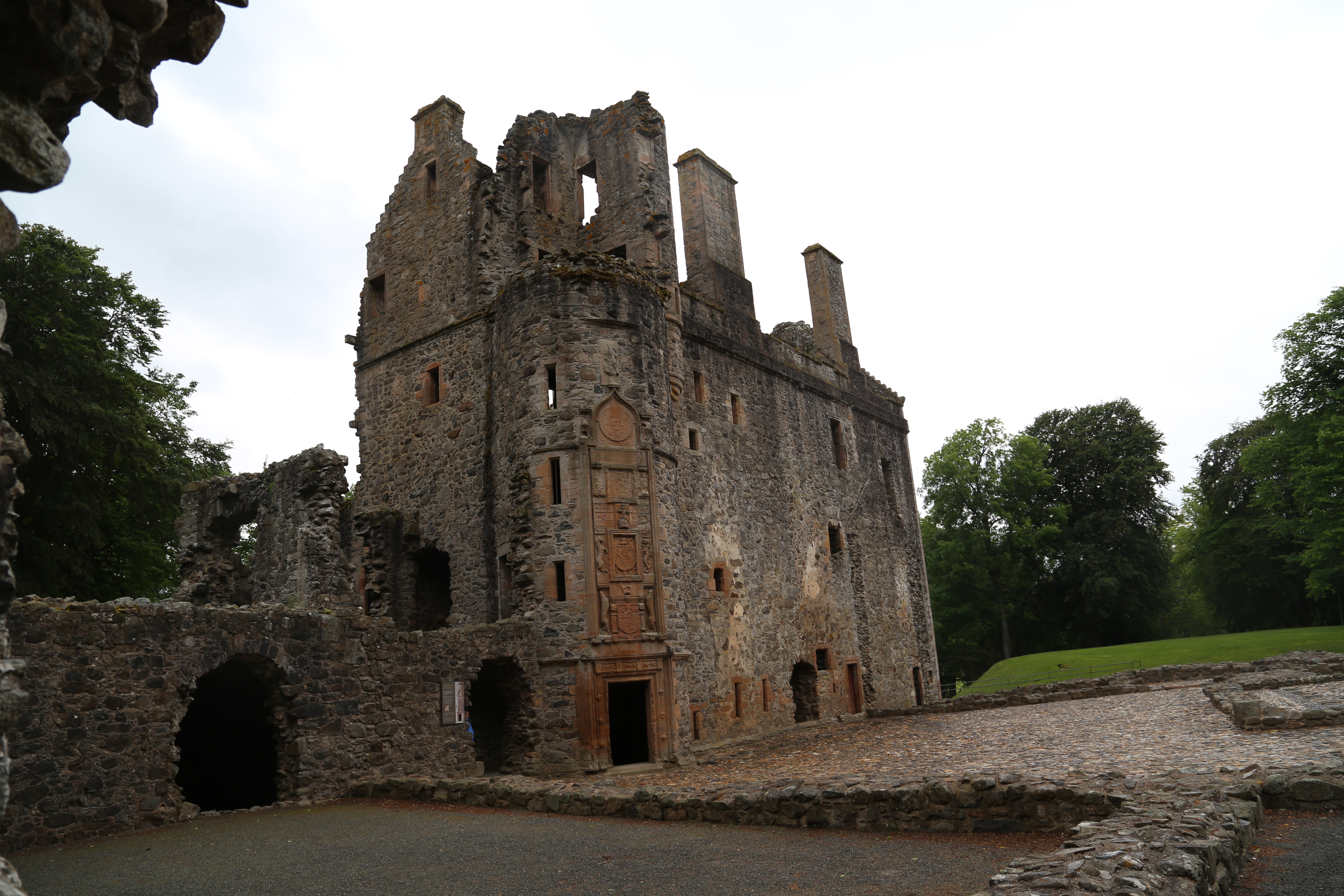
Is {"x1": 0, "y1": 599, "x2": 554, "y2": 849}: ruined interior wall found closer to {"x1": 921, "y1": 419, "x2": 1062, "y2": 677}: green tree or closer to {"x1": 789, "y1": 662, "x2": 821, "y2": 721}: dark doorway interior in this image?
{"x1": 789, "y1": 662, "x2": 821, "y2": 721}: dark doorway interior

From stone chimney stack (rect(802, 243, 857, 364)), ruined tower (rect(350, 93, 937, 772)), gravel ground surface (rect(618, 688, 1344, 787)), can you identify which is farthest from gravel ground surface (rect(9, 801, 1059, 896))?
stone chimney stack (rect(802, 243, 857, 364))

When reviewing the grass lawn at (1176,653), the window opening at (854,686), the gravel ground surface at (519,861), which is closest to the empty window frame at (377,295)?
the gravel ground surface at (519,861)

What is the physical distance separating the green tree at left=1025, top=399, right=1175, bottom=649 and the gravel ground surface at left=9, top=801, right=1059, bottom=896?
37649mm

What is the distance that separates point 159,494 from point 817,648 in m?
18.1

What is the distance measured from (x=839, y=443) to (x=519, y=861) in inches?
822

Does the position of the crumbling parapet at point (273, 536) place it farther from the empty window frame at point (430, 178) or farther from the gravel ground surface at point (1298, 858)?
the gravel ground surface at point (1298, 858)

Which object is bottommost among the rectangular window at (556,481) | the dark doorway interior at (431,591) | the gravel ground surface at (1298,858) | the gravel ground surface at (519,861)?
the gravel ground surface at (1298,858)

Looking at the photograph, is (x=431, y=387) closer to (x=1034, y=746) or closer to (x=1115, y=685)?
(x=1034, y=746)

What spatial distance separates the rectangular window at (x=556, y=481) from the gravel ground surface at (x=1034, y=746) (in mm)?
4973

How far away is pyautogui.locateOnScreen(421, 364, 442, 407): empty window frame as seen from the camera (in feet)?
66.0

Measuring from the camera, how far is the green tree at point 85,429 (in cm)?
2022

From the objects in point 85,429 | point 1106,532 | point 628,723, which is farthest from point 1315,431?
point 85,429

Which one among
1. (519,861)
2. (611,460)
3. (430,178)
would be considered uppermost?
(430,178)

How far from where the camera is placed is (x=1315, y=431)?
28.4 metres
